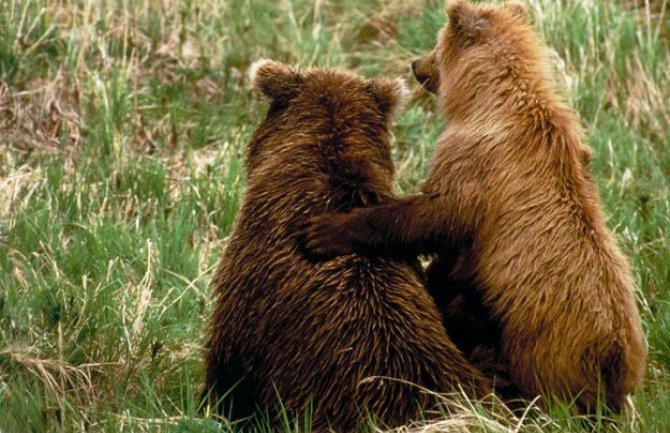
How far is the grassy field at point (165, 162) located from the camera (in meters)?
5.13

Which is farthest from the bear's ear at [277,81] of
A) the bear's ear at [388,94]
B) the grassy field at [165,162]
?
the grassy field at [165,162]

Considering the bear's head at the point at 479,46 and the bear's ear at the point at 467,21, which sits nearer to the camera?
the bear's head at the point at 479,46

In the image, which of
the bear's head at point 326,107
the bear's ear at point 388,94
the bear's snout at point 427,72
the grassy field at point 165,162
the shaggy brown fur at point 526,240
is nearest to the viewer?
the shaggy brown fur at point 526,240

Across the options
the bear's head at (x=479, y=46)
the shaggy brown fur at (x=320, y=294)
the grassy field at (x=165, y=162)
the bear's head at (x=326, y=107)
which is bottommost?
the grassy field at (x=165, y=162)

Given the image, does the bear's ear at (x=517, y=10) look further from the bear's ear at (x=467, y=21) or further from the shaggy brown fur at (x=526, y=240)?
the shaggy brown fur at (x=526, y=240)

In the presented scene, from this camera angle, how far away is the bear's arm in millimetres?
4676

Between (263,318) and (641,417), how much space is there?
132 centimetres

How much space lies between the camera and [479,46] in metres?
5.17

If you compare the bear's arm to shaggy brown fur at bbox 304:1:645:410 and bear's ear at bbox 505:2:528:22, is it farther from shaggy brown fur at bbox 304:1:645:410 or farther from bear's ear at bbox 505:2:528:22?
bear's ear at bbox 505:2:528:22

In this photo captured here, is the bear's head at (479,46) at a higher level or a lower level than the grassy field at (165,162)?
higher

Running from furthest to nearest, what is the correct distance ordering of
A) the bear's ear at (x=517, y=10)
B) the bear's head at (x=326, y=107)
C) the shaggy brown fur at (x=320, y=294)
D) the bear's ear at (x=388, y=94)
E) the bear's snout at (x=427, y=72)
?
the bear's snout at (x=427, y=72), the bear's ear at (x=517, y=10), the bear's ear at (x=388, y=94), the bear's head at (x=326, y=107), the shaggy brown fur at (x=320, y=294)

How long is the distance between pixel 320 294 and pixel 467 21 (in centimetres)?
129

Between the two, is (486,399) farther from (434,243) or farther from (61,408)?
(61,408)

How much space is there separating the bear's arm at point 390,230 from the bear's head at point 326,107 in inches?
12.4
